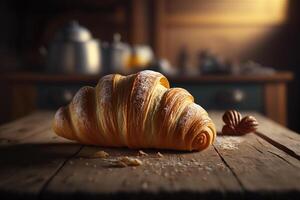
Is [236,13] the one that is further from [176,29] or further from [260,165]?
[260,165]

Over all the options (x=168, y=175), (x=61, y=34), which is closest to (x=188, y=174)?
(x=168, y=175)

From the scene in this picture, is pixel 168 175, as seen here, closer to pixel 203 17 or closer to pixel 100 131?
pixel 100 131

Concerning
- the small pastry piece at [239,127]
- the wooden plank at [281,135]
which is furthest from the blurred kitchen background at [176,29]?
the small pastry piece at [239,127]

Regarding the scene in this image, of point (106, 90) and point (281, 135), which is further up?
point (106, 90)

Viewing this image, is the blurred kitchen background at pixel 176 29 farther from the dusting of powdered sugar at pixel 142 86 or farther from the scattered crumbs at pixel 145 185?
the scattered crumbs at pixel 145 185

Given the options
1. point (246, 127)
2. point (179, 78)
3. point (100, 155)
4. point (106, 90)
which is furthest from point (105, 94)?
point (179, 78)

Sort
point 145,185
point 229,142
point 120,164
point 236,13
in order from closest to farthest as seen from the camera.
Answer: point 145,185 → point 120,164 → point 229,142 → point 236,13

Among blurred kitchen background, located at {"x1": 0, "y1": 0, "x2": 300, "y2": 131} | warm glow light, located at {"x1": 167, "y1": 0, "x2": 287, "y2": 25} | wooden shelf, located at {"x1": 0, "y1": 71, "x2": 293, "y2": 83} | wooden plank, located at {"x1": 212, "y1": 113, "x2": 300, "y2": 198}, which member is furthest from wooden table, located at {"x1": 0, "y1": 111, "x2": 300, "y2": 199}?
warm glow light, located at {"x1": 167, "y1": 0, "x2": 287, "y2": 25}

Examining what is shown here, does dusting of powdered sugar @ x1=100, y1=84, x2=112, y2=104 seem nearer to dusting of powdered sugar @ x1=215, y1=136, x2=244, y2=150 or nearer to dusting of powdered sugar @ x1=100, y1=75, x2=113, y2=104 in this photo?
dusting of powdered sugar @ x1=100, y1=75, x2=113, y2=104
